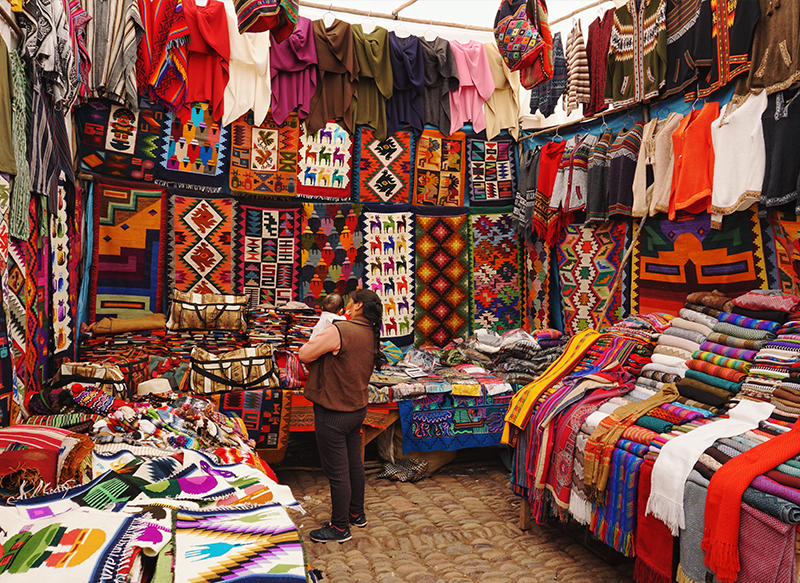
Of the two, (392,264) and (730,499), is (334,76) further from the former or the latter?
(730,499)

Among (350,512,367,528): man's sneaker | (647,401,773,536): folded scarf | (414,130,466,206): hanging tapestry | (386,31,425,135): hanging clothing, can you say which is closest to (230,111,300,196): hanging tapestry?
(386,31,425,135): hanging clothing

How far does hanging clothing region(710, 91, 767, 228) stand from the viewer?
3.34m

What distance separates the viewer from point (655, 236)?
4.32 metres

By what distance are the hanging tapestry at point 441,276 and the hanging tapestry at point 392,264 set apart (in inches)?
3.5

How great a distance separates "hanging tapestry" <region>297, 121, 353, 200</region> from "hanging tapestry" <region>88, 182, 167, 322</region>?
129 centimetres

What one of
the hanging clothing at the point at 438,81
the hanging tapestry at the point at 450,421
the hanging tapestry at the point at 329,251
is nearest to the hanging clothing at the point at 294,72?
the hanging tapestry at the point at 329,251

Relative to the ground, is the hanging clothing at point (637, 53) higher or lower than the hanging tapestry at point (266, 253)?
higher

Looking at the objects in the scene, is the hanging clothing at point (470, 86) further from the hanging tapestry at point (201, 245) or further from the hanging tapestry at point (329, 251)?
the hanging tapestry at point (201, 245)

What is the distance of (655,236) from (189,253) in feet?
12.7

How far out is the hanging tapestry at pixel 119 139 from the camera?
462 centimetres

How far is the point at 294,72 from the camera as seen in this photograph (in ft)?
17.0

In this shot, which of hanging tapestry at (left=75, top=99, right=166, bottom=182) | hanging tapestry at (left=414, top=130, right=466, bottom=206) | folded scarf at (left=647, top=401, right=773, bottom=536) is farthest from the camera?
hanging tapestry at (left=414, top=130, right=466, bottom=206)

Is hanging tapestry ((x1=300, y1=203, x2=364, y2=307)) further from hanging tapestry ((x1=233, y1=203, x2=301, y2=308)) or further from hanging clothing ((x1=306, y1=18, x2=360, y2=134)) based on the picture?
hanging clothing ((x1=306, y1=18, x2=360, y2=134))

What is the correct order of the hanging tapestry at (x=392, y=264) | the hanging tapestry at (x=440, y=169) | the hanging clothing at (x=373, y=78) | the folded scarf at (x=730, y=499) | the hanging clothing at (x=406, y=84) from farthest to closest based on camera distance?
the hanging tapestry at (x=440, y=169), the hanging tapestry at (x=392, y=264), the hanging clothing at (x=406, y=84), the hanging clothing at (x=373, y=78), the folded scarf at (x=730, y=499)
